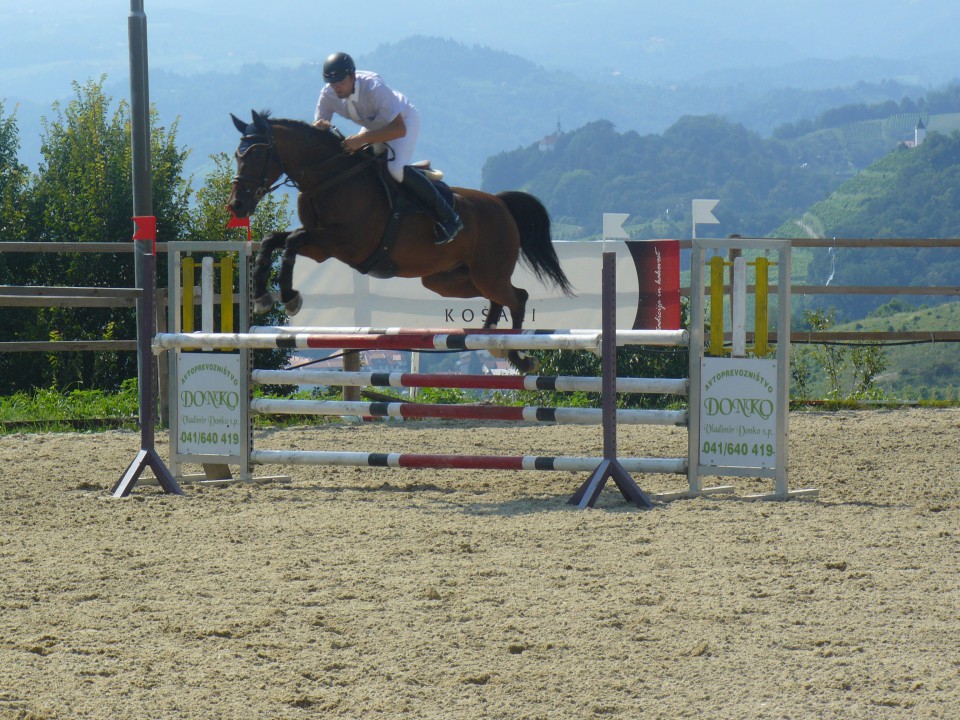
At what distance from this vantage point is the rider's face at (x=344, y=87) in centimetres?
546

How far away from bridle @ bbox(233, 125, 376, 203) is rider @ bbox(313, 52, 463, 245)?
0.31 feet

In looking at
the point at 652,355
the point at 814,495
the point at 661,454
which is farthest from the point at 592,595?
the point at 652,355

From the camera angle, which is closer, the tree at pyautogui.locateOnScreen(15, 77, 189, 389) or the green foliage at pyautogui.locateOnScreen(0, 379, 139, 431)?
the green foliage at pyautogui.locateOnScreen(0, 379, 139, 431)

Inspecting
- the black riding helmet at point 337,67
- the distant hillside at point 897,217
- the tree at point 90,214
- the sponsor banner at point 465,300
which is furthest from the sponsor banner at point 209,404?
the distant hillside at point 897,217

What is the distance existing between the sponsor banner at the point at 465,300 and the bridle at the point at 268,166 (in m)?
3.51

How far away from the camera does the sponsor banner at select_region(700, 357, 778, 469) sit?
5.18 meters

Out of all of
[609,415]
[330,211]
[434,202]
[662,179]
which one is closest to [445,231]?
[434,202]

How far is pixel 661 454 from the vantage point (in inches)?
271

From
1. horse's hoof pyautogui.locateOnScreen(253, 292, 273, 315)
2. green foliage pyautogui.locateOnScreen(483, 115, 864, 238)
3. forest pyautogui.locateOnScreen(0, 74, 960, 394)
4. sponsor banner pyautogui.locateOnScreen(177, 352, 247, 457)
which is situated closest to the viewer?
horse's hoof pyautogui.locateOnScreen(253, 292, 273, 315)

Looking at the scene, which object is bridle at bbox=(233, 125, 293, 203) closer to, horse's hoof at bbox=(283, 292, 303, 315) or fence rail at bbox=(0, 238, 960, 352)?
horse's hoof at bbox=(283, 292, 303, 315)

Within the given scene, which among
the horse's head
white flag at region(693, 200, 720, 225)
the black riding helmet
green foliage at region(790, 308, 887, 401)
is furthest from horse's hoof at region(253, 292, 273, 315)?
green foliage at region(790, 308, 887, 401)

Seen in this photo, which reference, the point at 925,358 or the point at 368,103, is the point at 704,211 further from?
the point at 925,358

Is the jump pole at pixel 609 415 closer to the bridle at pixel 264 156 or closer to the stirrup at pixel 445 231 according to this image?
the stirrup at pixel 445 231

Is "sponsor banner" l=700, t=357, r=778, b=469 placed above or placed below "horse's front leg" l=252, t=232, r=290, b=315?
below
